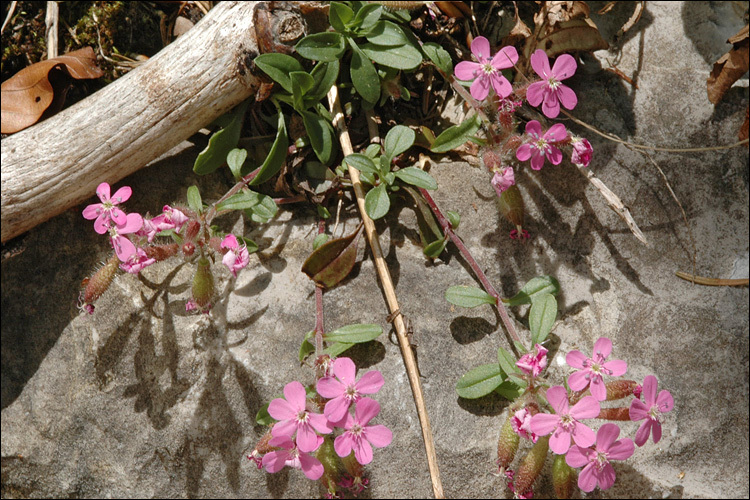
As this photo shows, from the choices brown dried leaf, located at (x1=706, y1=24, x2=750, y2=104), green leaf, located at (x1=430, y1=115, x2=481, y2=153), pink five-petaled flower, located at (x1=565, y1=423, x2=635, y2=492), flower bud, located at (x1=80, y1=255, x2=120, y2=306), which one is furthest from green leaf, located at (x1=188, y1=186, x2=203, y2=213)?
brown dried leaf, located at (x1=706, y1=24, x2=750, y2=104)

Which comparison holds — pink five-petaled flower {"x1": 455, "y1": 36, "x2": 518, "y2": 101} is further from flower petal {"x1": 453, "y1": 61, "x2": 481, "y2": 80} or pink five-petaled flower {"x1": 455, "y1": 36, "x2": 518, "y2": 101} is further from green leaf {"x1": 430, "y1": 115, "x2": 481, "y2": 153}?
green leaf {"x1": 430, "y1": 115, "x2": 481, "y2": 153}

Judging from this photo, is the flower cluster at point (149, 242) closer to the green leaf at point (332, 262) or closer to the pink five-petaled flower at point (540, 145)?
the green leaf at point (332, 262)

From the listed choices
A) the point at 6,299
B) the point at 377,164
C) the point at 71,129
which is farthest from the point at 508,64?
the point at 6,299

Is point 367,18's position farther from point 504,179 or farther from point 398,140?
point 504,179

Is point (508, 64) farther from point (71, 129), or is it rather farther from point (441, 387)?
point (71, 129)

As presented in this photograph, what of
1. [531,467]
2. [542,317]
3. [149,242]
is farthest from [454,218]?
[149,242]
